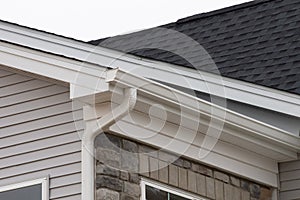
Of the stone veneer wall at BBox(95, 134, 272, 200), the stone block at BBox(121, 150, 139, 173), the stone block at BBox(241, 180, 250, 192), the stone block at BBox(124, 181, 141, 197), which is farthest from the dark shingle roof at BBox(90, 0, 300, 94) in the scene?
the stone block at BBox(124, 181, 141, 197)

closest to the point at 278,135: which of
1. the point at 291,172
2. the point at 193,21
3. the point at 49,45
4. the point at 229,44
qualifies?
the point at 291,172

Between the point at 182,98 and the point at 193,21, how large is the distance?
5730 millimetres

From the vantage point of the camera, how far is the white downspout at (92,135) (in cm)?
891

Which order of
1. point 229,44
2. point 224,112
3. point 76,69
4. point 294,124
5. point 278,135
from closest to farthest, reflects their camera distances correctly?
point 76,69, point 224,112, point 278,135, point 294,124, point 229,44

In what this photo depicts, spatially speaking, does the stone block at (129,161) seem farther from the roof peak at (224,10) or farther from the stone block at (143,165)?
the roof peak at (224,10)

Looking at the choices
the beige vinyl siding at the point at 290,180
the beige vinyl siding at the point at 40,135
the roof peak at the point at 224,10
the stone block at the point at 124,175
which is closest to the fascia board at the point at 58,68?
the beige vinyl siding at the point at 40,135

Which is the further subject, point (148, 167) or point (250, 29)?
point (250, 29)

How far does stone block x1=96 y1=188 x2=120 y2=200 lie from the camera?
8919mm

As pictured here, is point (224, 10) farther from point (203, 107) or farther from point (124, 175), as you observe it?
point (124, 175)

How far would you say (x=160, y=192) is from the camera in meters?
9.60

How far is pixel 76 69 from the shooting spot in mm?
9172

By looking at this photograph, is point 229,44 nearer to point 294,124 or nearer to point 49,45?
point 294,124

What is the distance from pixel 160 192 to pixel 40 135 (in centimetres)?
125

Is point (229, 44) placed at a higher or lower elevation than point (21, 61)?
higher
